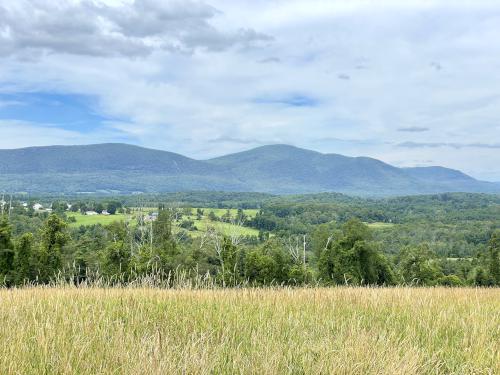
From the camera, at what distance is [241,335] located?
14.0 feet

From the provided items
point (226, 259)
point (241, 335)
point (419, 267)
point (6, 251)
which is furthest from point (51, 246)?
point (419, 267)

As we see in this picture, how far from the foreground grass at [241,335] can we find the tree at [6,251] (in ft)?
97.7

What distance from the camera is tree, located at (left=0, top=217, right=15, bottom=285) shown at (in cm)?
3234

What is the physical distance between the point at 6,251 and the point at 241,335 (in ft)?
110

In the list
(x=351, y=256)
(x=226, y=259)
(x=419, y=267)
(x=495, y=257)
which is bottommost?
Answer: (x=419, y=267)

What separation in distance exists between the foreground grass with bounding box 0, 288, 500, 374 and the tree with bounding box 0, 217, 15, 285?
1172 inches

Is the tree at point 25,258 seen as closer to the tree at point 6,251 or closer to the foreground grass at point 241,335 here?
the tree at point 6,251

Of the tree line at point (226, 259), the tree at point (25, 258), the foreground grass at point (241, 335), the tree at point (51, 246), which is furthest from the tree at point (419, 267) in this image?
the foreground grass at point (241, 335)

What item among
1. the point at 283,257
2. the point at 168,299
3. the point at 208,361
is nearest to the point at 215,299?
the point at 168,299

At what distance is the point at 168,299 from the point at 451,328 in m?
3.35

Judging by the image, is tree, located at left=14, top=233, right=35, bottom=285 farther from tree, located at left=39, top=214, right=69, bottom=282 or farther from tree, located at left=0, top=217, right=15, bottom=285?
tree, located at left=39, top=214, right=69, bottom=282

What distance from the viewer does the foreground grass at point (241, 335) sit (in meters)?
3.29

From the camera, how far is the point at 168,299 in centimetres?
582

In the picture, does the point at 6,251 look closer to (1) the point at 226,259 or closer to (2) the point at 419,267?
(1) the point at 226,259
